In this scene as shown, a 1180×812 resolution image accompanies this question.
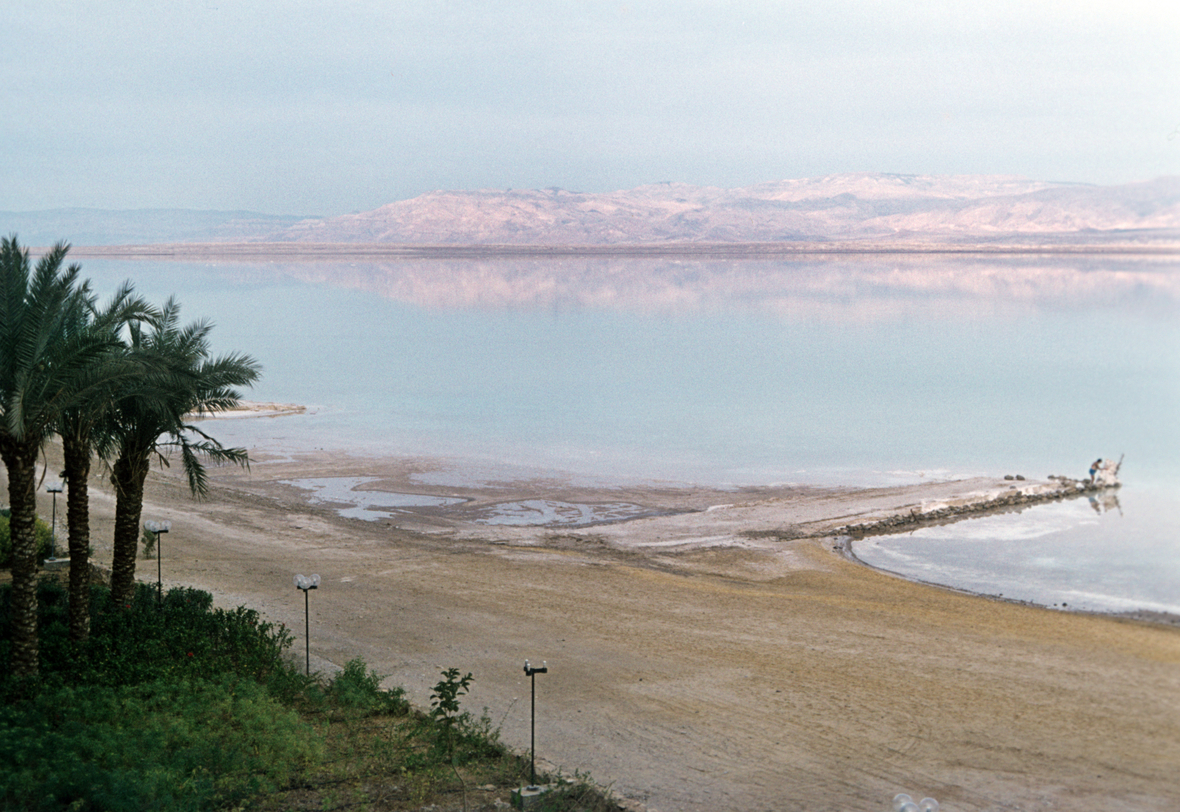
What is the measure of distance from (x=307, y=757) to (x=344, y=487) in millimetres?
17818

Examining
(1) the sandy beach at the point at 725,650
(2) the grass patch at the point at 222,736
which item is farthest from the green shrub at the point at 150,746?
(1) the sandy beach at the point at 725,650

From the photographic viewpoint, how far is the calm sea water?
23641 mm

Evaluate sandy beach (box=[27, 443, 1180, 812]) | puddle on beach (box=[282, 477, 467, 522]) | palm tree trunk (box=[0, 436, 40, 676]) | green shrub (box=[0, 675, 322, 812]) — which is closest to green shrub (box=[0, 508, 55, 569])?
sandy beach (box=[27, 443, 1180, 812])

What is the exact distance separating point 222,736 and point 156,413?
4875 mm

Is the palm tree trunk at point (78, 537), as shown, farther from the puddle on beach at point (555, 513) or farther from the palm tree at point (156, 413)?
the puddle on beach at point (555, 513)

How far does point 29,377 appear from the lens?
10.1 meters

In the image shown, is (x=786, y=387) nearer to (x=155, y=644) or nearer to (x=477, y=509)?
(x=477, y=509)

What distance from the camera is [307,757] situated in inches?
381

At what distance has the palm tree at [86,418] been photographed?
11.0 m

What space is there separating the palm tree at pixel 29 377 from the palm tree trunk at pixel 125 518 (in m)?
2.40

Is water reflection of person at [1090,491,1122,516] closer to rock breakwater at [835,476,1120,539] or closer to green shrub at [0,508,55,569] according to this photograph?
rock breakwater at [835,476,1120,539]

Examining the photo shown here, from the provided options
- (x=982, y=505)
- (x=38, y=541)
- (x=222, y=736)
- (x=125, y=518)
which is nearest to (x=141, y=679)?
(x=222, y=736)

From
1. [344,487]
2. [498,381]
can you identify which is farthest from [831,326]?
[344,487]

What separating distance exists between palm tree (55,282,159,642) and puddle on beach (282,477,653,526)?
11.2 metres
